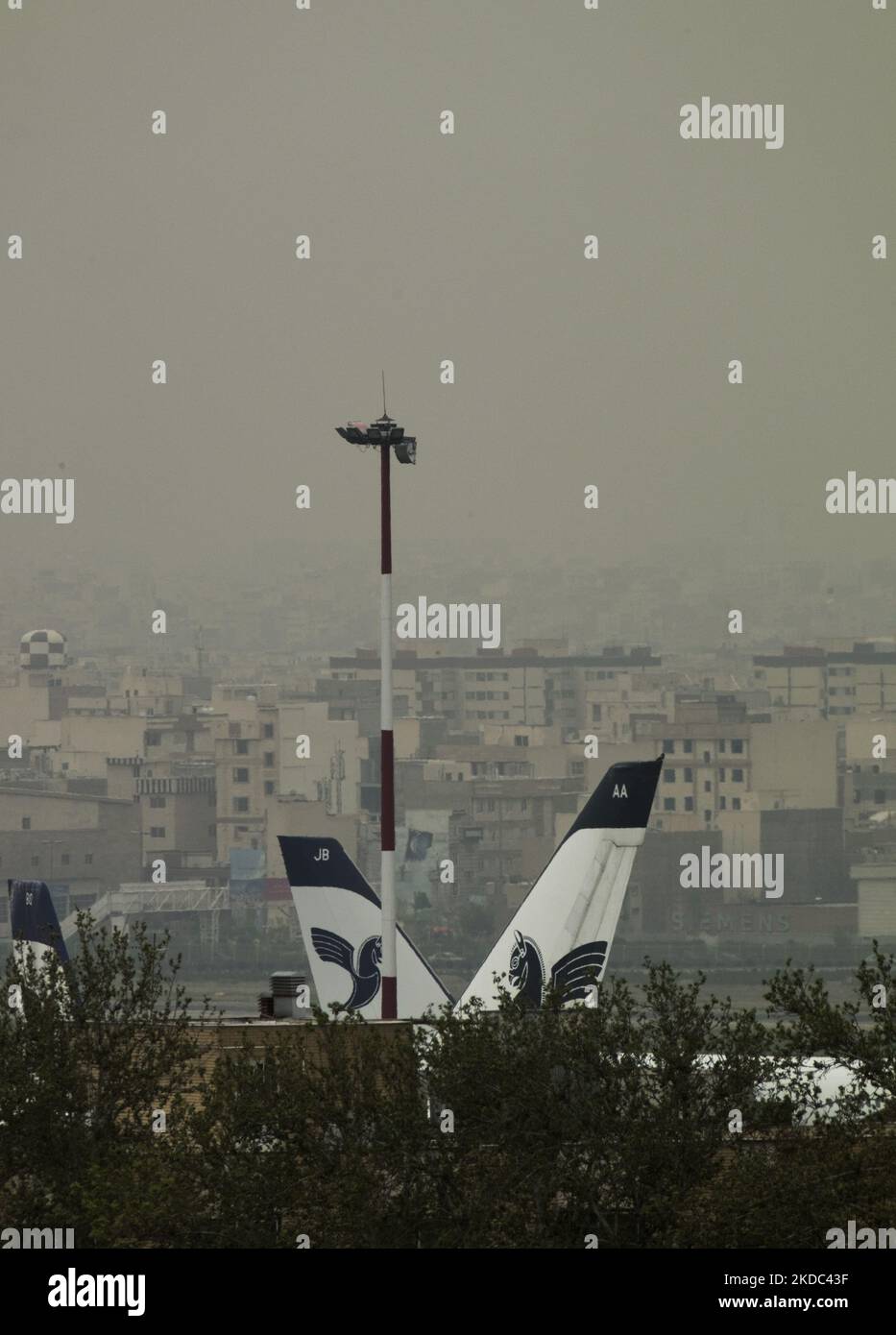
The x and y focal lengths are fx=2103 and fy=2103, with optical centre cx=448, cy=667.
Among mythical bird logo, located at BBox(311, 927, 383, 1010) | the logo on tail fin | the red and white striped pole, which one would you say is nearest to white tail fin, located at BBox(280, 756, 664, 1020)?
the logo on tail fin

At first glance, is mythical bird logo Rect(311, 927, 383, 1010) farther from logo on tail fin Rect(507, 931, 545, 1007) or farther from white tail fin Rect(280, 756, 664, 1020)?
logo on tail fin Rect(507, 931, 545, 1007)

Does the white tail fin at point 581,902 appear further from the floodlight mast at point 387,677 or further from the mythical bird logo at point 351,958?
the mythical bird logo at point 351,958

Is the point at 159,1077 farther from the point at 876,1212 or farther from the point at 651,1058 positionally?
the point at 876,1212

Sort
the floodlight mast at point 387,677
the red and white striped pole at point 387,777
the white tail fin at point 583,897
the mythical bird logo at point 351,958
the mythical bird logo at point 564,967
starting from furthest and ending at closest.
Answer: the mythical bird logo at point 351,958
the white tail fin at point 583,897
the mythical bird logo at point 564,967
the red and white striped pole at point 387,777
the floodlight mast at point 387,677

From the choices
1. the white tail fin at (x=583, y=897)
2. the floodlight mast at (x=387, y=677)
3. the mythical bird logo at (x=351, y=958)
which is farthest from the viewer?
the mythical bird logo at (x=351, y=958)

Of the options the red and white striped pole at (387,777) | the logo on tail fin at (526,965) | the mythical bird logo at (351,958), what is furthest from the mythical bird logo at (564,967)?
the mythical bird logo at (351,958)

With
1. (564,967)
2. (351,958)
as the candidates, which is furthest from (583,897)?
(351,958)
